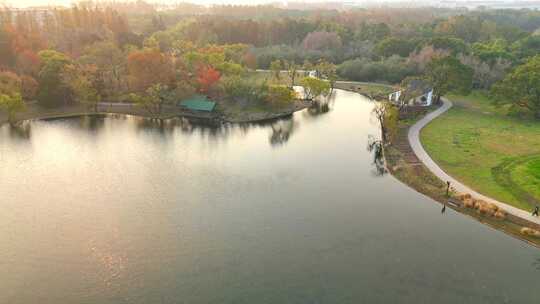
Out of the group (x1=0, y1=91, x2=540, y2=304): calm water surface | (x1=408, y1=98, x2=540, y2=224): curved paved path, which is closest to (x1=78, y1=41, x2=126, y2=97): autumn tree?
(x1=0, y1=91, x2=540, y2=304): calm water surface

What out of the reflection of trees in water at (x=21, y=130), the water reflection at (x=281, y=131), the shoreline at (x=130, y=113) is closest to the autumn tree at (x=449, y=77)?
the shoreline at (x=130, y=113)

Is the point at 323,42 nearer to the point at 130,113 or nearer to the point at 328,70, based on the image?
the point at 328,70

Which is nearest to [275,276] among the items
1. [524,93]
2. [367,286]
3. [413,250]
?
[367,286]

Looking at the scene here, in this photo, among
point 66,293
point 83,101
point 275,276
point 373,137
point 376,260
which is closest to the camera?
point 66,293

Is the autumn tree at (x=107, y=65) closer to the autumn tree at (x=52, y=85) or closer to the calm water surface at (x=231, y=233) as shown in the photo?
the autumn tree at (x=52, y=85)

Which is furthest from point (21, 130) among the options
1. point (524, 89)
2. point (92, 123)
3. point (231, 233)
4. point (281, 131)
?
point (524, 89)

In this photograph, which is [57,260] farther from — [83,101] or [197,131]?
[83,101]
